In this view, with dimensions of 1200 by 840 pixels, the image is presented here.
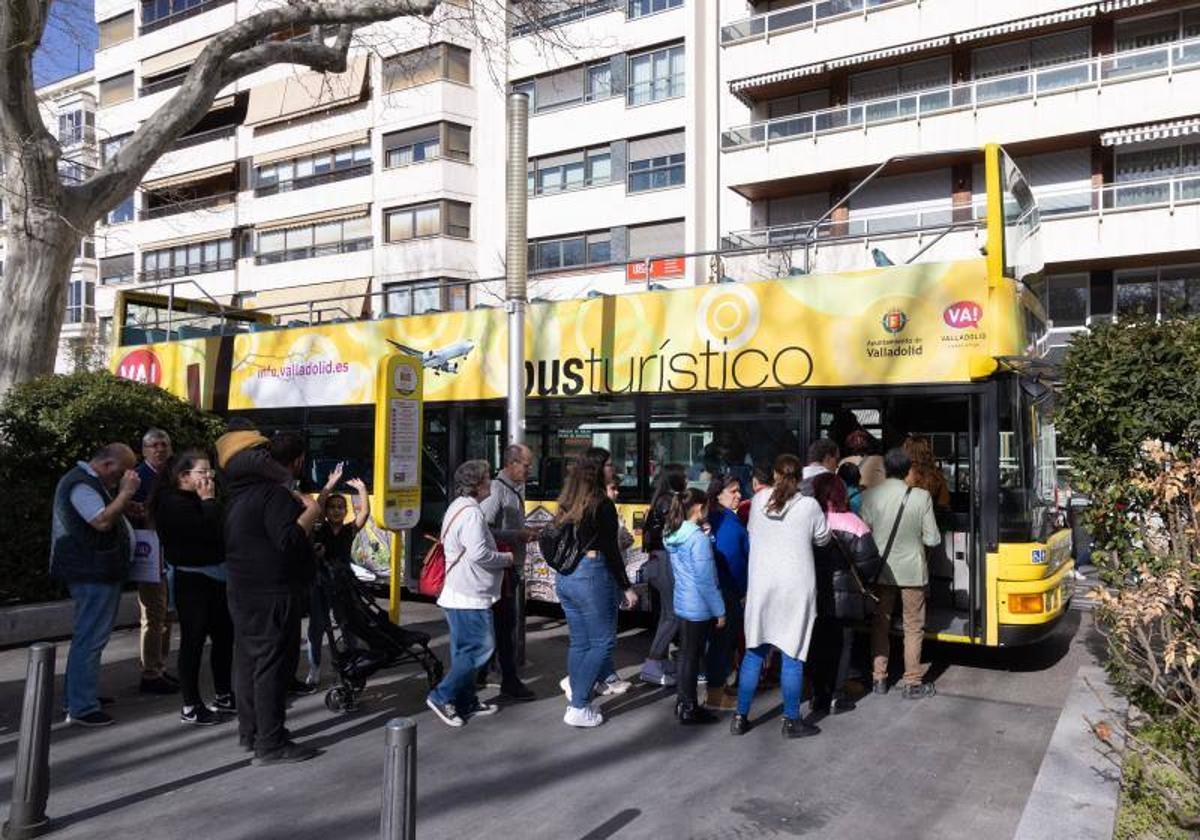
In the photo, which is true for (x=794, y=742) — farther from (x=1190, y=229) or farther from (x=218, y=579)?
(x=1190, y=229)

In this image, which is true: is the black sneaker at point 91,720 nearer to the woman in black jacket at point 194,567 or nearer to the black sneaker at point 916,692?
the woman in black jacket at point 194,567

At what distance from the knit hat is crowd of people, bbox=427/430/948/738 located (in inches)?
50.3

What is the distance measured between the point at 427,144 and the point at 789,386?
2694cm

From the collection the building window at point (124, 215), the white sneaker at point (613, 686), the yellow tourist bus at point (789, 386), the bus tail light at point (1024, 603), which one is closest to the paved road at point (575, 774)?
the white sneaker at point (613, 686)

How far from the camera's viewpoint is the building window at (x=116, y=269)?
4269 cm

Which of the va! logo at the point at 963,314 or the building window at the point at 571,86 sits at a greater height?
the building window at the point at 571,86

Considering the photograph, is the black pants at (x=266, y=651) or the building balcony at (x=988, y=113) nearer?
the black pants at (x=266, y=651)

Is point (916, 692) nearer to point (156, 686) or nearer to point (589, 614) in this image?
point (589, 614)

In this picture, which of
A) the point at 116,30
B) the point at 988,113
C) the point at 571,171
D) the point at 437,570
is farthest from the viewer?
the point at 116,30

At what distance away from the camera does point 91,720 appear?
242 inches

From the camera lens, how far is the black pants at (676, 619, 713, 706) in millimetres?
6094

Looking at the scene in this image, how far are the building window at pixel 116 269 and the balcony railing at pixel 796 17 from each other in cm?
2899

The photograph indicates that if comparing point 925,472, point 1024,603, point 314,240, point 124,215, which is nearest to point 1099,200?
point 925,472

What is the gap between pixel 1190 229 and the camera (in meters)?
21.4
